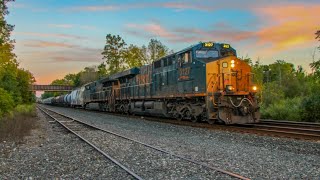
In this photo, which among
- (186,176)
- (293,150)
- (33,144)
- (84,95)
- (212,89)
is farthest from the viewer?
(84,95)

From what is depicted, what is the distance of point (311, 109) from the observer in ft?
66.2

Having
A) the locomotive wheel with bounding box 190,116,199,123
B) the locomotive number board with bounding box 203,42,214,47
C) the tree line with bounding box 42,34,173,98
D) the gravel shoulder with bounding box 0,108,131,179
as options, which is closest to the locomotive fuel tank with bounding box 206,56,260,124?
the locomotive number board with bounding box 203,42,214,47

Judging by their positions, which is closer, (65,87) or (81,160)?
(81,160)

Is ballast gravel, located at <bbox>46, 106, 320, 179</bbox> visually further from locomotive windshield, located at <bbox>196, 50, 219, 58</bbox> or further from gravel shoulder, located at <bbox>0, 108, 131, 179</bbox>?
locomotive windshield, located at <bbox>196, 50, 219, 58</bbox>

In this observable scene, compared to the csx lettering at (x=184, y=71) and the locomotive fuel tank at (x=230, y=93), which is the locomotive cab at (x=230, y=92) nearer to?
the locomotive fuel tank at (x=230, y=93)


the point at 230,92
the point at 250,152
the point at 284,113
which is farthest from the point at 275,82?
the point at 250,152

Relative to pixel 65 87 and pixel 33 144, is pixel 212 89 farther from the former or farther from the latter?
pixel 65 87

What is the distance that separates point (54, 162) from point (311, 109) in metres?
15.4

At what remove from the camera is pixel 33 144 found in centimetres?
1310

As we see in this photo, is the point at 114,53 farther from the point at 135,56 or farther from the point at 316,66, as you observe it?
the point at 316,66

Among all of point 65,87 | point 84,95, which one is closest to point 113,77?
point 84,95

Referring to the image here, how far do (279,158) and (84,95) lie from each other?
144ft

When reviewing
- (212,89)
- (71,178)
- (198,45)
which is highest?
(198,45)

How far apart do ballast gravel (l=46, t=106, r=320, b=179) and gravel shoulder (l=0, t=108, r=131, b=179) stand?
221 cm
